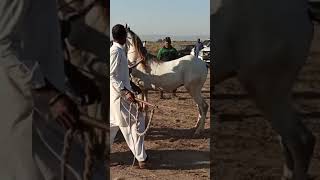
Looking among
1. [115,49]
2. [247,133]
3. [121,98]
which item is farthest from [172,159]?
[247,133]

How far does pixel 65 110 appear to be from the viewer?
10.4 ft

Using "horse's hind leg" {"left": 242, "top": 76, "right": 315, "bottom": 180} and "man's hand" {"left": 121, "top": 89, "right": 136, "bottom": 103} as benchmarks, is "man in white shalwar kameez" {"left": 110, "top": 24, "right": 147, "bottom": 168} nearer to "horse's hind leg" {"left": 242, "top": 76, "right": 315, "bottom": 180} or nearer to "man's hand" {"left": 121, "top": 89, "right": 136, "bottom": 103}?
"man's hand" {"left": 121, "top": 89, "right": 136, "bottom": 103}

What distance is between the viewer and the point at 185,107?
40.9 ft

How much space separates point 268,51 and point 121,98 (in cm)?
296

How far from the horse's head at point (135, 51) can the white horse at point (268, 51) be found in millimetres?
6212

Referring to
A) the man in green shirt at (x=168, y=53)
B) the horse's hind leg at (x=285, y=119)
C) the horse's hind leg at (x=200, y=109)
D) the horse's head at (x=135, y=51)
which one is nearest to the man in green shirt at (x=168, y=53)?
the man in green shirt at (x=168, y=53)

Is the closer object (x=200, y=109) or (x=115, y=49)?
(x=115, y=49)

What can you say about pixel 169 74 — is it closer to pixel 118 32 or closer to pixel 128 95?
pixel 128 95

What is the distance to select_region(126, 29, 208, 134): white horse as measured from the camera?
9.58 m

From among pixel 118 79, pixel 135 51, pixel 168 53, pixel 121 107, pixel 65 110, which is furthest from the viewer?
pixel 168 53

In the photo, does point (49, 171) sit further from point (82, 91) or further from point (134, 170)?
point (134, 170)

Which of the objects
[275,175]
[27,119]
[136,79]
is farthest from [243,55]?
[136,79]

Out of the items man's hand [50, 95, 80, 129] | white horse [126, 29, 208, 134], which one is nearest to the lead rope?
man's hand [50, 95, 80, 129]

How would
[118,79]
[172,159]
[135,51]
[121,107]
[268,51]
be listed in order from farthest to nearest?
1. [135,51]
2. [172,159]
3. [121,107]
4. [118,79]
5. [268,51]
